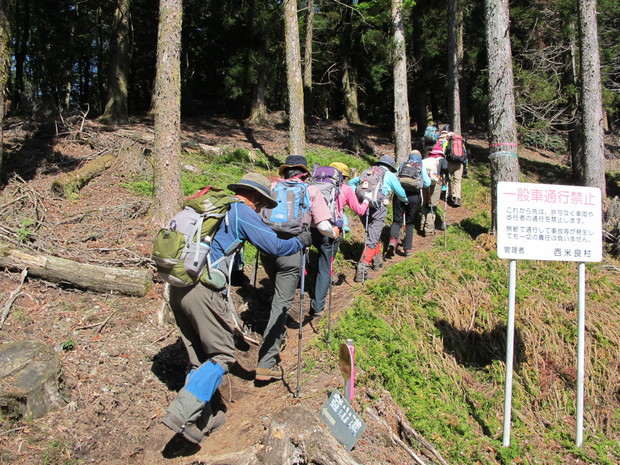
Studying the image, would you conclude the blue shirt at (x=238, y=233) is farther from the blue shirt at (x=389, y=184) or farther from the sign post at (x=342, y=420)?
the blue shirt at (x=389, y=184)

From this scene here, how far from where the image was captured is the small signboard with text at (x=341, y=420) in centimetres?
416

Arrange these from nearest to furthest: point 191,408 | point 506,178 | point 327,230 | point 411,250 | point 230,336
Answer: point 191,408
point 230,336
point 327,230
point 506,178
point 411,250

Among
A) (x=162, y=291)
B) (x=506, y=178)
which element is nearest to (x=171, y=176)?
(x=162, y=291)

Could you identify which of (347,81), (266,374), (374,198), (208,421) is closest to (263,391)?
(266,374)

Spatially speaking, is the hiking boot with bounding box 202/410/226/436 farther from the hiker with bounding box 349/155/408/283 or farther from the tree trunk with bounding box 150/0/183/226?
the tree trunk with bounding box 150/0/183/226

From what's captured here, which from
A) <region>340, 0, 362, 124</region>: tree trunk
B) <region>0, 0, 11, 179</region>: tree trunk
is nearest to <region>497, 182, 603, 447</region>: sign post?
<region>0, 0, 11, 179</region>: tree trunk

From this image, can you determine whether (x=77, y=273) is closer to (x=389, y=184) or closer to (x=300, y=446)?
(x=300, y=446)

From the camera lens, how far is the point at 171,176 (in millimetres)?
8172

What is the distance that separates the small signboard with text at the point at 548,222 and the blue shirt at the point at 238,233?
2.39m

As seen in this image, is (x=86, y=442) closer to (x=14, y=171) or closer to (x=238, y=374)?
(x=238, y=374)

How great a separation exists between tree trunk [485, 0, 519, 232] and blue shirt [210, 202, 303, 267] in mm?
5814

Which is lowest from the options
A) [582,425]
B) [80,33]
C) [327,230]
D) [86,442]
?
[582,425]

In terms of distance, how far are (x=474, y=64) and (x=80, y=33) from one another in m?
23.7

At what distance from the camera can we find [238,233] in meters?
4.72
